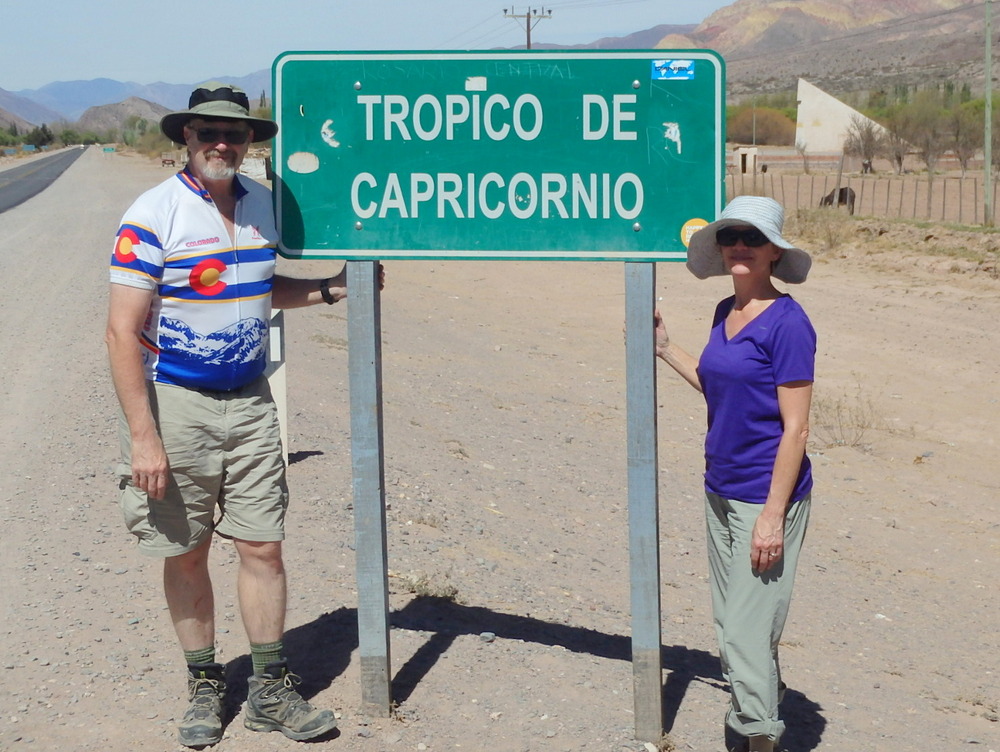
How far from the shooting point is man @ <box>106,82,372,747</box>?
3145mm

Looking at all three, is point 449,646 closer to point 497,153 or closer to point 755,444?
point 755,444

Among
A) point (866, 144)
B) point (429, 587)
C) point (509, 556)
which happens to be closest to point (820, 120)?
point (866, 144)

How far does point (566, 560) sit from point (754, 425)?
2.69 m

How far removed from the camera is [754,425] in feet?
10.2

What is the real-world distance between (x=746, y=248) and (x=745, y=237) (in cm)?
3

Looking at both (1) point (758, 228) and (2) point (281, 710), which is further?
(2) point (281, 710)

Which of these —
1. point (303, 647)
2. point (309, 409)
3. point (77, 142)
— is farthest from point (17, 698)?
point (77, 142)

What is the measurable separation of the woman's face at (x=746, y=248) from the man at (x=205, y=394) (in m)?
1.28

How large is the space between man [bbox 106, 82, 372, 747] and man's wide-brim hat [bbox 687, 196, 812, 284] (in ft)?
3.98

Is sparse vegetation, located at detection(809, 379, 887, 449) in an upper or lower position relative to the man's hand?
lower

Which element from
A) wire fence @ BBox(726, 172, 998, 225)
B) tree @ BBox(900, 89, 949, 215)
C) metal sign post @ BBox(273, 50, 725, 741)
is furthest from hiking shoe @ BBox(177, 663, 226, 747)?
tree @ BBox(900, 89, 949, 215)

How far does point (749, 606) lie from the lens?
3.22m

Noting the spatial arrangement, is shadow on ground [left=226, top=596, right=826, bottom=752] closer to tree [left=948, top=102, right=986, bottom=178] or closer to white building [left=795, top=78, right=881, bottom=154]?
tree [left=948, top=102, right=986, bottom=178]

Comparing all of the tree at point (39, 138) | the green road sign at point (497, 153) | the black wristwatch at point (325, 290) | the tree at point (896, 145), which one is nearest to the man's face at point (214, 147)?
the green road sign at point (497, 153)
